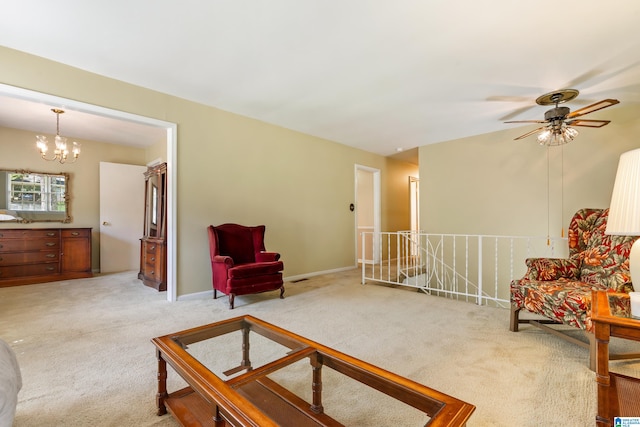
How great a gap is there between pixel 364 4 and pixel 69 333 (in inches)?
137

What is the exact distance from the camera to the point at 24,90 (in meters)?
2.57

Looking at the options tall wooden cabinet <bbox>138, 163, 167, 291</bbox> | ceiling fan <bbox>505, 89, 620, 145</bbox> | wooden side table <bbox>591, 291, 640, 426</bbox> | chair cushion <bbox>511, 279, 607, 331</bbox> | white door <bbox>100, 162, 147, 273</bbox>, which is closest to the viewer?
wooden side table <bbox>591, 291, 640, 426</bbox>

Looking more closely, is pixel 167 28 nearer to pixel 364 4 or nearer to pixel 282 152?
pixel 364 4

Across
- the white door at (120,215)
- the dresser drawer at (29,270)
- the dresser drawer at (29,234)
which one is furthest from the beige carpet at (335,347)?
the white door at (120,215)

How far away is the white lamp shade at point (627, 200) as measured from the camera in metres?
1.27

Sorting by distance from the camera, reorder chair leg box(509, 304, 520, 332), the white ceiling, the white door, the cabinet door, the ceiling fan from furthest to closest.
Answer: the white door < the cabinet door < the ceiling fan < chair leg box(509, 304, 520, 332) < the white ceiling

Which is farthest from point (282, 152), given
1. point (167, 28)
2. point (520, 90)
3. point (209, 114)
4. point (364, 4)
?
point (520, 90)

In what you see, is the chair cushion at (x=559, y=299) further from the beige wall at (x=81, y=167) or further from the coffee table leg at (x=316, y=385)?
the beige wall at (x=81, y=167)

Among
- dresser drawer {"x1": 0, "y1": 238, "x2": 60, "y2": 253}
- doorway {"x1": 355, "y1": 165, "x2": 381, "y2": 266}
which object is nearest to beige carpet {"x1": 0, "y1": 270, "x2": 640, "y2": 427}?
dresser drawer {"x1": 0, "y1": 238, "x2": 60, "y2": 253}

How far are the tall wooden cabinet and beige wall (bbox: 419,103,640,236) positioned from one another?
4.49 meters

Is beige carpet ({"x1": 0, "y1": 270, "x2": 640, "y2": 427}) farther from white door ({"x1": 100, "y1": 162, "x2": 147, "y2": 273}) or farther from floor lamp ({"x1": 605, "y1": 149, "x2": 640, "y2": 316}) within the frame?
white door ({"x1": 100, "y1": 162, "x2": 147, "y2": 273})

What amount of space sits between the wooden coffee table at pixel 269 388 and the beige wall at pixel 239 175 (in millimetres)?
2207

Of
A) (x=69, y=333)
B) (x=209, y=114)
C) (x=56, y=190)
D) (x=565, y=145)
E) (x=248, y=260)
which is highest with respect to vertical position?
(x=209, y=114)

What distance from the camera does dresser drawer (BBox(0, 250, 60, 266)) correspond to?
4270 mm
